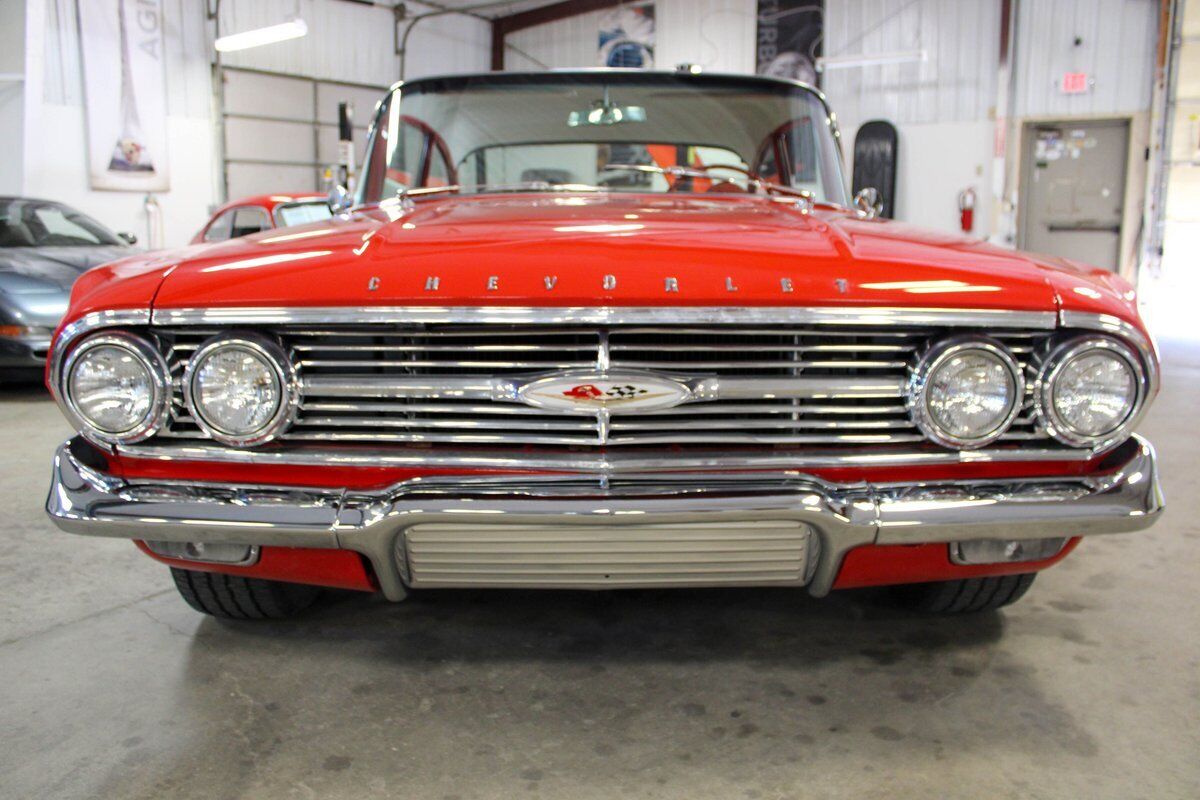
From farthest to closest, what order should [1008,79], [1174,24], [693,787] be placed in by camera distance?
[1008,79] → [1174,24] → [693,787]

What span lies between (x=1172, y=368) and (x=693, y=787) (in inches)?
273

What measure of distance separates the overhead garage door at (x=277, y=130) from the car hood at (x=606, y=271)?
12071 millimetres

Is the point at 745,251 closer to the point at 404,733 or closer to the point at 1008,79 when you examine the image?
the point at 404,733

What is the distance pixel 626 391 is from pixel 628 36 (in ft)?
48.5

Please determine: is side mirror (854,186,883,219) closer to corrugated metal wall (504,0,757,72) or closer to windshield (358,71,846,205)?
windshield (358,71,846,205)

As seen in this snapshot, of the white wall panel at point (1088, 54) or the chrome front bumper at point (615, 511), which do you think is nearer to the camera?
the chrome front bumper at point (615, 511)

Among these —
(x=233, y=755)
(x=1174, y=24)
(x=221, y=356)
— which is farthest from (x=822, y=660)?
(x=1174, y=24)

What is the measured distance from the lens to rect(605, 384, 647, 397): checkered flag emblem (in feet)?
5.50

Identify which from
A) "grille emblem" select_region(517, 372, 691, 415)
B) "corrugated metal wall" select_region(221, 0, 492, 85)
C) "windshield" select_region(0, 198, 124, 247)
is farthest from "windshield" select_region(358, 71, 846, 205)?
"corrugated metal wall" select_region(221, 0, 492, 85)

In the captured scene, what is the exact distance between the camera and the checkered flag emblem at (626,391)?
1.68 m

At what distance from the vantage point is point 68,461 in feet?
6.02

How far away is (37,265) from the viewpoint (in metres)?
5.98

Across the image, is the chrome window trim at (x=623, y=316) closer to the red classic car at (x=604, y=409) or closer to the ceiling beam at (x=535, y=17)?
the red classic car at (x=604, y=409)

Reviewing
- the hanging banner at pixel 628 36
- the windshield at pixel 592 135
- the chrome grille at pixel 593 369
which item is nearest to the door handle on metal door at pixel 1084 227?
the hanging banner at pixel 628 36
